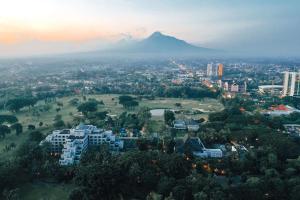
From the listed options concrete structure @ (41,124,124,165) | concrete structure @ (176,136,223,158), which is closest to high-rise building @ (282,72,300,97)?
concrete structure @ (176,136,223,158)

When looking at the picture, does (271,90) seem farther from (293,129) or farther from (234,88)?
(293,129)

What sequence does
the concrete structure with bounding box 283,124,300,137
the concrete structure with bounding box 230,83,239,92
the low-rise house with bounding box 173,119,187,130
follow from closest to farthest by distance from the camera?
the concrete structure with bounding box 283,124,300,137
the low-rise house with bounding box 173,119,187,130
the concrete structure with bounding box 230,83,239,92

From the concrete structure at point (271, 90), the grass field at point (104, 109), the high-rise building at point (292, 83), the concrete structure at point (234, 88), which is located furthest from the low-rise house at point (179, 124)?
the concrete structure at point (271, 90)

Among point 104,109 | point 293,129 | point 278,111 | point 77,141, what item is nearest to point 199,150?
point 77,141

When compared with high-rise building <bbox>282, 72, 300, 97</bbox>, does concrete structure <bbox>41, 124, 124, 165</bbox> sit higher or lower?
lower

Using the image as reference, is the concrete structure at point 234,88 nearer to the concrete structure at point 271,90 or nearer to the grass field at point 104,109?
the concrete structure at point 271,90

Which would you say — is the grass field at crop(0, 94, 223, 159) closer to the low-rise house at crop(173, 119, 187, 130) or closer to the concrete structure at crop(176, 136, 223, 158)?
the low-rise house at crop(173, 119, 187, 130)
